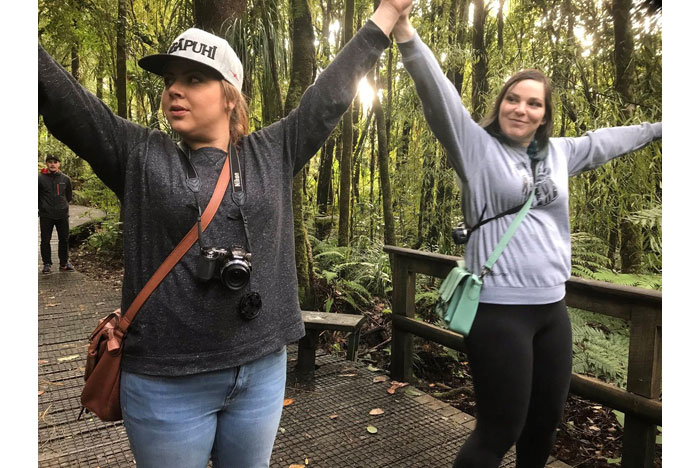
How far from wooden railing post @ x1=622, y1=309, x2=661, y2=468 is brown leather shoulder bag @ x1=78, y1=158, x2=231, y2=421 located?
2201mm

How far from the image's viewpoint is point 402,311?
13.4 ft

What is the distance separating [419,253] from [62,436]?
8.71 feet

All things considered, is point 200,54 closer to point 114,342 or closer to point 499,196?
point 114,342

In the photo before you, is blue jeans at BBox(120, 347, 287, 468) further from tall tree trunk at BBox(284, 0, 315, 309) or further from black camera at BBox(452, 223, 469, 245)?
tall tree trunk at BBox(284, 0, 315, 309)

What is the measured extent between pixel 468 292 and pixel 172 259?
3.65ft

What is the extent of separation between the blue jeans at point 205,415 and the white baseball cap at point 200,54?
2.69 ft

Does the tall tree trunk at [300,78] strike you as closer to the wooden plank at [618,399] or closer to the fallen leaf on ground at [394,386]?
the fallen leaf on ground at [394,386]

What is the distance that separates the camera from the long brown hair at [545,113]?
2057 mm

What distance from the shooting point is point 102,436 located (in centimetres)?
318

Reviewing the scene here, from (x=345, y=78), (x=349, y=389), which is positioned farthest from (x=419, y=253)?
(x=345, y=78)

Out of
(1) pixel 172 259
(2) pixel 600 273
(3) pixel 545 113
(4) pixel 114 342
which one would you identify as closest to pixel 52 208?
(2) pixel 600 273

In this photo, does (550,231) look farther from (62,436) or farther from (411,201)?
(411,201)

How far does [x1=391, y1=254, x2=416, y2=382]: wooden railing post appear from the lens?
4039mm

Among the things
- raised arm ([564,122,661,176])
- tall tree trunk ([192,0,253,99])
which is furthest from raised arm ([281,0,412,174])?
tall tree trunk ([192,0,253,99])
